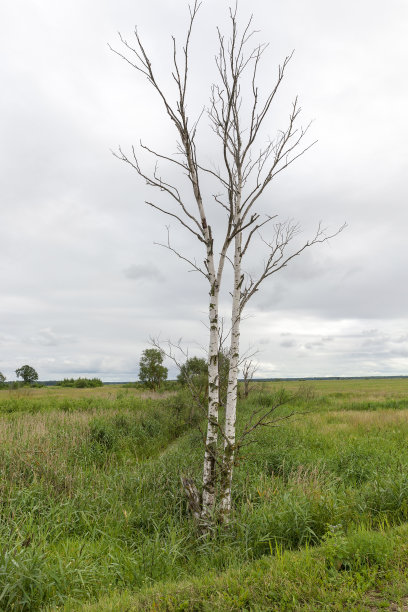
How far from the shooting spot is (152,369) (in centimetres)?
5269

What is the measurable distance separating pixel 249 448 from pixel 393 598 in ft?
28.0

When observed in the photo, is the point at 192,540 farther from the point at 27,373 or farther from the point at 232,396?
the point at 27,373

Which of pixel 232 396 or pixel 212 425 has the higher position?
pixel 232 396

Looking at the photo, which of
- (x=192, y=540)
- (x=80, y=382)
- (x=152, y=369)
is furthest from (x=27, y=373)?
(x=192, y=540)

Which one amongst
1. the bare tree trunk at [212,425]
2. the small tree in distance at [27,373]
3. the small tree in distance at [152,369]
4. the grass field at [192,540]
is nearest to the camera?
the grass field at [192,540]

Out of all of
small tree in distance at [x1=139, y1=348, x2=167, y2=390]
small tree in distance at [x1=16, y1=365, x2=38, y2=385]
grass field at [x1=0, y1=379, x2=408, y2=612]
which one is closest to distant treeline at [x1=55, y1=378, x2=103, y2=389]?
small tree in distance at [x1=16, y1=365, x2=38, y2=385]

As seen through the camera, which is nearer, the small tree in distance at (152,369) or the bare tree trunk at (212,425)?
the bare tree trunk at (212,425)

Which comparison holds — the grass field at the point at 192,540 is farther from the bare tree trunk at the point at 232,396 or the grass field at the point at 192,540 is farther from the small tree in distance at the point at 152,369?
the small tree in distance at the point at 152,369

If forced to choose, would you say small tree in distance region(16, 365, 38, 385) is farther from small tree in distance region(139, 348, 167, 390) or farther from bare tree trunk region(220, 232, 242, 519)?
bare tree trunk region(220, 232, 242, 519)

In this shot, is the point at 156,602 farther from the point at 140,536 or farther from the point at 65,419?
the point at 65,419

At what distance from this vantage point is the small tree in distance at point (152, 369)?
52219 mm

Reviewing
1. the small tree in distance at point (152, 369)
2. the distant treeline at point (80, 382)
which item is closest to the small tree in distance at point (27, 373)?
the distant treeline at point (80, 382)

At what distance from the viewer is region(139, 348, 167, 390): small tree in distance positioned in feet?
171

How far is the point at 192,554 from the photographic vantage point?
16.5 feet
